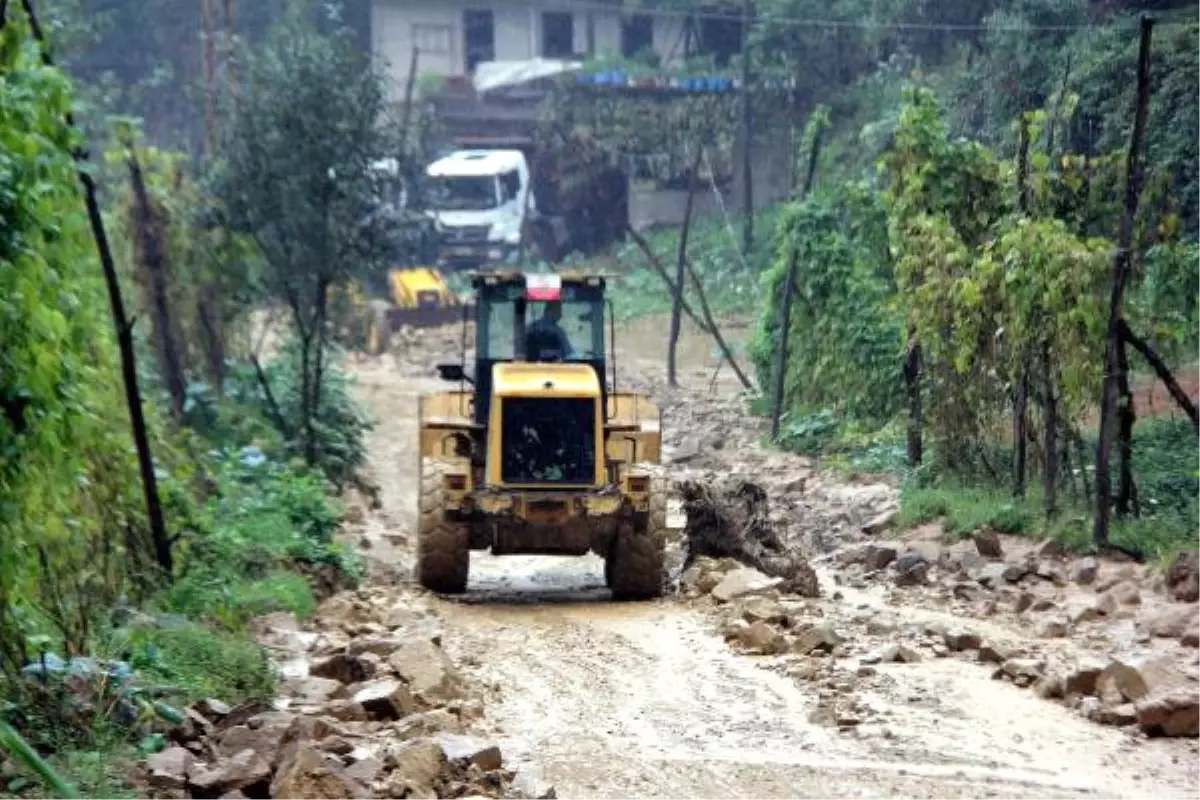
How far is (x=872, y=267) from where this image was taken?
2405 cm

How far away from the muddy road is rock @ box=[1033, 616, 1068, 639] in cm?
22

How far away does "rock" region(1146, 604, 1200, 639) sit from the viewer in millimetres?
12867

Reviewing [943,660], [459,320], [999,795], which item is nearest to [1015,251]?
[943,660]

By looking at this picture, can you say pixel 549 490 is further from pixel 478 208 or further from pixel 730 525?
pixel 478 208

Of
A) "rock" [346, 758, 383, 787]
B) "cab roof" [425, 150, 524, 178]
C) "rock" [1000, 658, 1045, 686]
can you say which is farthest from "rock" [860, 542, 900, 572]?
"cab roof" [425, 150, 524, 178]

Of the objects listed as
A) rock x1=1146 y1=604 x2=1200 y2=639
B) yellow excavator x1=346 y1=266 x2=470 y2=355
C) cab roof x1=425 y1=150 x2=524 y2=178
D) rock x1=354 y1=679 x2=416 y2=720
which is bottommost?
yellow excavator x1=346 y1=266 x2=470 y2=355

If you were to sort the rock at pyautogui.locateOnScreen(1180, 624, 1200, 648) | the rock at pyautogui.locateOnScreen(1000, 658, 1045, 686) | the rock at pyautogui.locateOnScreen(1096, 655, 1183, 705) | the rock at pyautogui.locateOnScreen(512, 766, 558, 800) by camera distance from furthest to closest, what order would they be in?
1. the rock at pyautogui.locateOnScreen(1180, 624, 1200, 648)
2. the rock at pyautogui.locateOnScreen(1000, 658, 1045, 686)
3. the rock at pyautogui.locateOnScreen(1096, 655, 1183, 705)
4. the rock at pyautogui.locateOnScreen(512, 766, 558, 800)

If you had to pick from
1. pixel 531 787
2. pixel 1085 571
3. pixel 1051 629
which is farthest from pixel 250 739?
pixel 1085 571

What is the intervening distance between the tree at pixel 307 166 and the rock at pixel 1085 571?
8.98 m

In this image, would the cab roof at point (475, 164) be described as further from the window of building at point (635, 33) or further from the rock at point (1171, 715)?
the rock at point (1171, 715)

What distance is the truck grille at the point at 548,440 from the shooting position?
50.0 feet

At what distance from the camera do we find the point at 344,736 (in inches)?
369

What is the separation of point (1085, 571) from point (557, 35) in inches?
1498

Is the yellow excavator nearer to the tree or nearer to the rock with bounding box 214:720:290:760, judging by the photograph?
the tree
